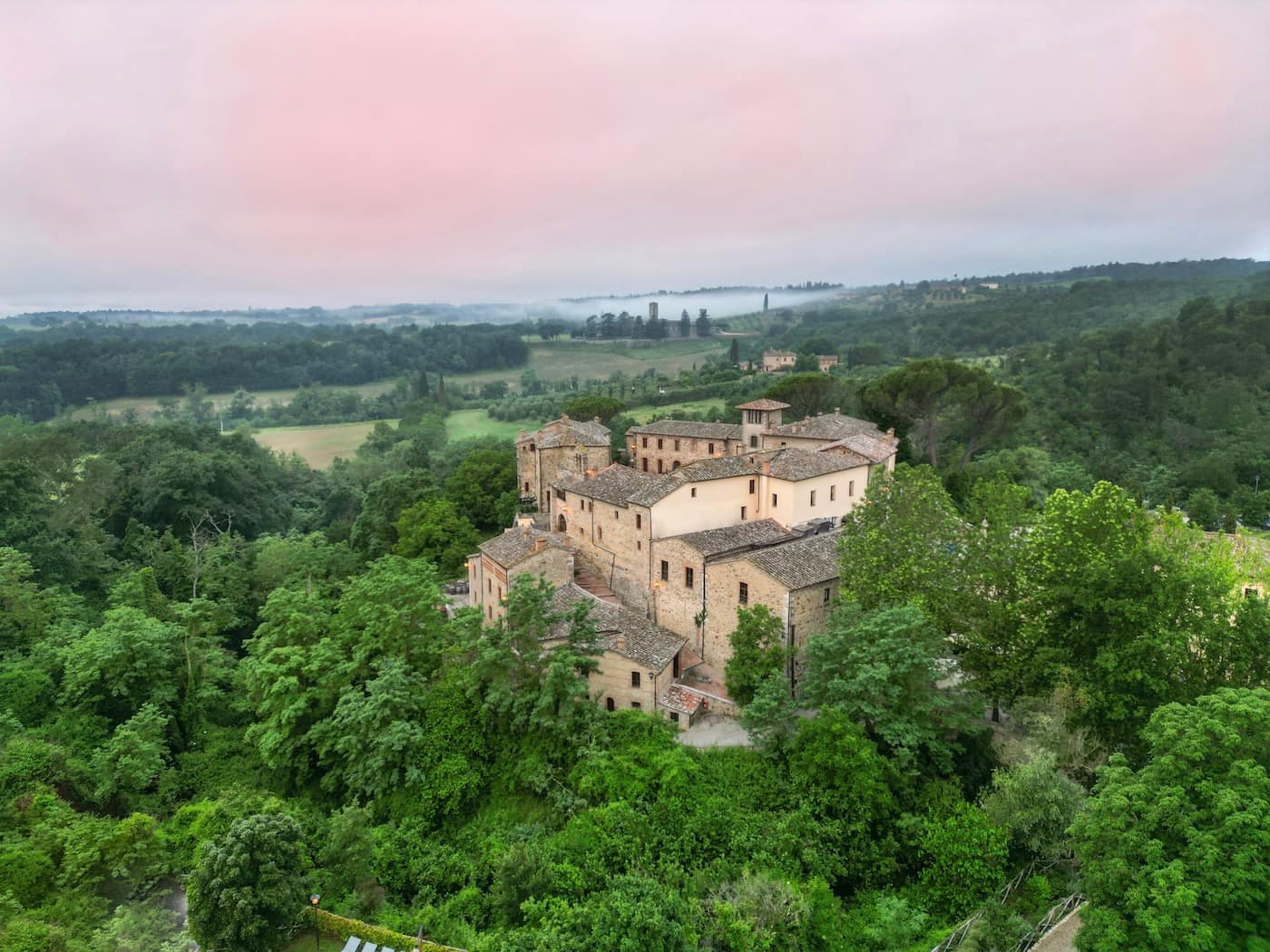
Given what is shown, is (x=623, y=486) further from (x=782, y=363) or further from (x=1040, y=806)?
(x=782, y=363)

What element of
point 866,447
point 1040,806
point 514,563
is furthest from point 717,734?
A: point 866,447

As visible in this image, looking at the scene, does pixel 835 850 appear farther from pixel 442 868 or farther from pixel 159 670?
pixel 159 670

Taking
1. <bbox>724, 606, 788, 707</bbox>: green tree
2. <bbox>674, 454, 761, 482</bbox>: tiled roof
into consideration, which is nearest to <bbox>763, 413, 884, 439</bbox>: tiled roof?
<bbox>674, 454, 761, 482</bbox>: tiled roof

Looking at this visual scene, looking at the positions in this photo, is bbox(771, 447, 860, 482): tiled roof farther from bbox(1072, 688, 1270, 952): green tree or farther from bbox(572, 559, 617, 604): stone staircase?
bbox(1072, 688, 1270, 952): green tree

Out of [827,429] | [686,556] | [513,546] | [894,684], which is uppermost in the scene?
[827,429]

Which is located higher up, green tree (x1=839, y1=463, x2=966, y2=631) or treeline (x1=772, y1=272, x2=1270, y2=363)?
treeline (x1=772, y1=272, x2=1270, y2=363)

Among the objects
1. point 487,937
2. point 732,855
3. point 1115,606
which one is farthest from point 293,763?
point 1115,606
